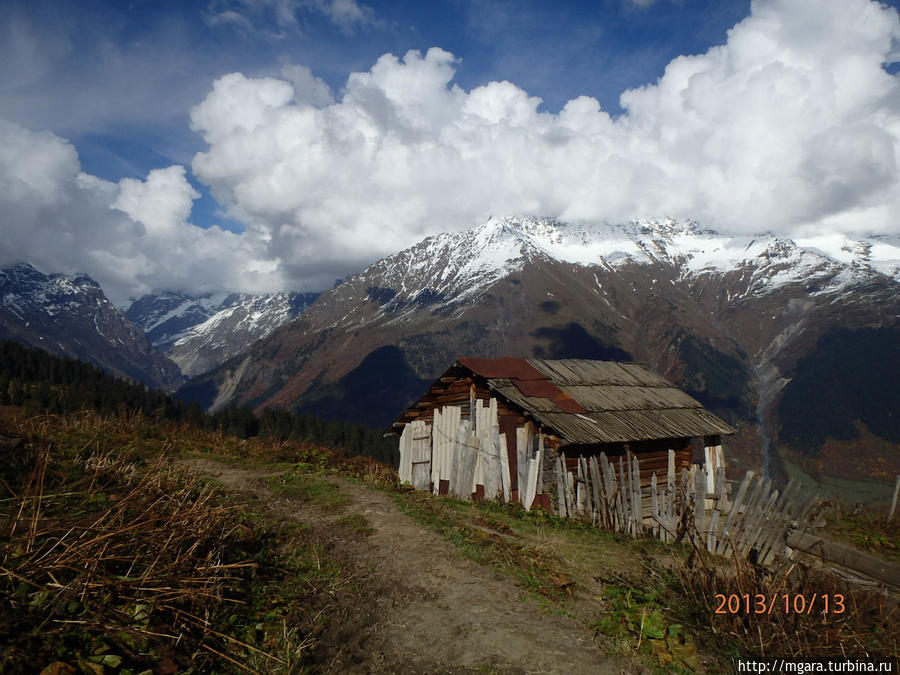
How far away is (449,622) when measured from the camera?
588 cm

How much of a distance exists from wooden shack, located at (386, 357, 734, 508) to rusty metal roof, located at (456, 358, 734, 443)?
50mm

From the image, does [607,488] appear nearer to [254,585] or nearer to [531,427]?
[531,427]

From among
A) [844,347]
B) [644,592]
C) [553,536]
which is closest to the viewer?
[644,592]

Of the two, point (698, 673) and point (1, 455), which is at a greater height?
point (1, 455)

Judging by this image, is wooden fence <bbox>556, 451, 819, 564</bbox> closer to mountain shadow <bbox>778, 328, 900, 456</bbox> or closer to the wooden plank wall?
the wooden plank wall

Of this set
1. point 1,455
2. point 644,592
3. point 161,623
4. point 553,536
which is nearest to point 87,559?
point 161,623

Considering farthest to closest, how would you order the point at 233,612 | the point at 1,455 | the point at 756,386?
the point at 756,386, the point at 1,455, the point at 233,612

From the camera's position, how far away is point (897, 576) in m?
7.85

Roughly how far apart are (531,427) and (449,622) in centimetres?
978

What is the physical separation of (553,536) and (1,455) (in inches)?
379

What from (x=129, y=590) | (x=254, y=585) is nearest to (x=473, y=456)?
(x=254, y=585)

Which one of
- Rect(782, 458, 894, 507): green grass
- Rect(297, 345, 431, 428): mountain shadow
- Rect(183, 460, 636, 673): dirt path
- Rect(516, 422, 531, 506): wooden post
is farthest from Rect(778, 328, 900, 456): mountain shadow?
Rect(183, 460, 636, 673): dirt path

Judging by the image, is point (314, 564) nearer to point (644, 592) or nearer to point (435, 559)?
point (435, 559)

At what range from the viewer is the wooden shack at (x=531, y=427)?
590 inches
